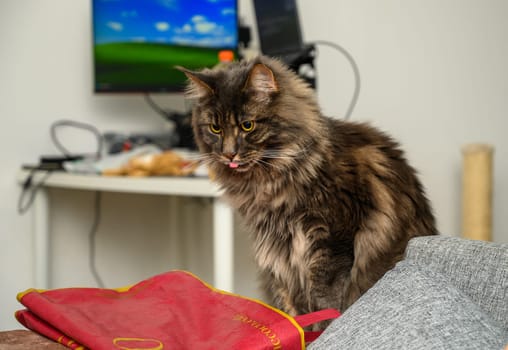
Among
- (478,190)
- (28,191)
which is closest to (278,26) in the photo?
(478,190)

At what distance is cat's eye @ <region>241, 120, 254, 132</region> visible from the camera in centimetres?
125

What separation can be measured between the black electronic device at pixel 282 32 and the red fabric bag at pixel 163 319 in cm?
113

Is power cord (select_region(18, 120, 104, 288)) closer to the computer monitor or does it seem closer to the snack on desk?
the snack on desk

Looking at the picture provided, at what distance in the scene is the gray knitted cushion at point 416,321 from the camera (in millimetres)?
713

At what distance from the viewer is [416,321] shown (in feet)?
2.43

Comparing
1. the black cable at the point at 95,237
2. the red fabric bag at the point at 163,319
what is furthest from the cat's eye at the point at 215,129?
the black cable at the point at 95,237

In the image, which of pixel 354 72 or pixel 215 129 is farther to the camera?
pixel 354 72

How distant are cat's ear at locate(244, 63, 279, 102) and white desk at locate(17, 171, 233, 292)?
0.41 m

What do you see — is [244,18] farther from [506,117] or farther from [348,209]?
[348,209]

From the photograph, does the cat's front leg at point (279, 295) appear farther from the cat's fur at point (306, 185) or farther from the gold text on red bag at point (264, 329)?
the gold text on red bag at point (264, 329)

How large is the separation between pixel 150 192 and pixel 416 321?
136 cm

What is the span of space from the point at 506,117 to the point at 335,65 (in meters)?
0.80

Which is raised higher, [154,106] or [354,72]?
[354,72]

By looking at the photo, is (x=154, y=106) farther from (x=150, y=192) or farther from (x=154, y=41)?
(x=150, y=192)
